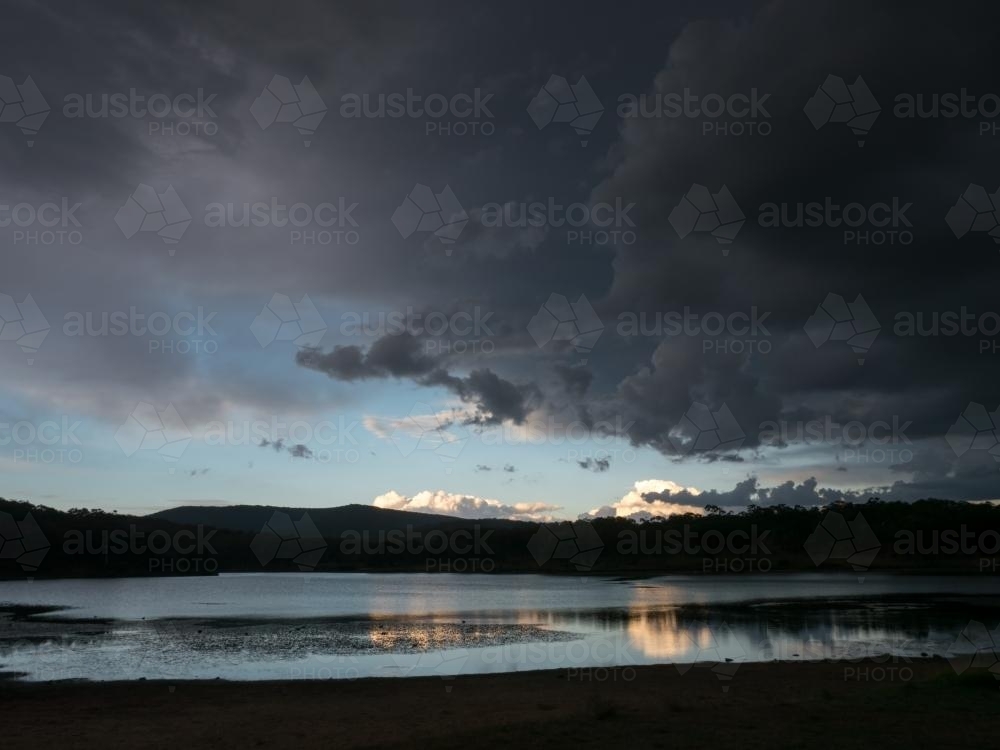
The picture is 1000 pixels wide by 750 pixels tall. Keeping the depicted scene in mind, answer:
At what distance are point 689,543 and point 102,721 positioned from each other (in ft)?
567

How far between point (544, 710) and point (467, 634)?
2330 centimetres

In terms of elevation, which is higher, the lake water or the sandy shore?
the sandy shore

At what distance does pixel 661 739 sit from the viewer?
12.5 metres

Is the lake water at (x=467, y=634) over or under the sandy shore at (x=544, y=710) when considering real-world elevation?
under

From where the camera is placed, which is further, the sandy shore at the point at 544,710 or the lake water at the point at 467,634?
the lake water at the point at 467,634

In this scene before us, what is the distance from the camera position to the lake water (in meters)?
28.9

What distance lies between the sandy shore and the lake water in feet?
12.1

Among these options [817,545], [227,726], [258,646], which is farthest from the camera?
[817,545]

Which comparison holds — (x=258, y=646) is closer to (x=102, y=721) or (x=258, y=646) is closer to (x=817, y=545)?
(x=102, y=721)

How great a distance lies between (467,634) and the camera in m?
39.9

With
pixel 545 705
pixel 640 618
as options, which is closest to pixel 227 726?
pixel 545 705

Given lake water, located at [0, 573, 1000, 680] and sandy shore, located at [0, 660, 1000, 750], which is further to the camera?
lake water, located at [0, 573, 1000, 680]

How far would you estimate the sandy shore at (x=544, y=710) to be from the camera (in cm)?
1290

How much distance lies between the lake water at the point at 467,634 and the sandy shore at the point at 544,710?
3680 mm
